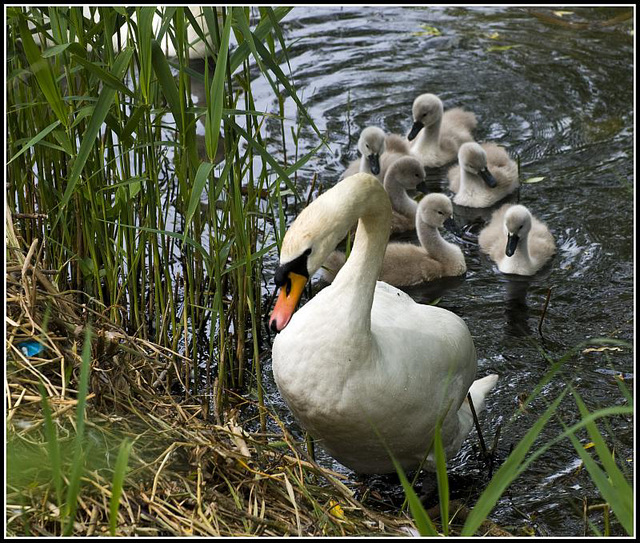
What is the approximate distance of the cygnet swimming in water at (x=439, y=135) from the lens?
7105mm

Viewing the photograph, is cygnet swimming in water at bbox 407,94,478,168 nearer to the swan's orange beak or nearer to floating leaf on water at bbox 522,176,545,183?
floating leaf on water at bbox 522,176,545,183

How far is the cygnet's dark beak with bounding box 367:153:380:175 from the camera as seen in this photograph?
6.57 m

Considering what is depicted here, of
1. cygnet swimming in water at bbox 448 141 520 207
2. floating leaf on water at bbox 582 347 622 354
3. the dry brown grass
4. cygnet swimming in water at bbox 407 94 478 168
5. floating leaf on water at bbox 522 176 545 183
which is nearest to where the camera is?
the dry brown grass

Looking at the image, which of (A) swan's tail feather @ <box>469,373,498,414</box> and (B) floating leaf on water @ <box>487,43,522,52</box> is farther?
(B) floating leaf on water @ <box>487,43,522,52</box>

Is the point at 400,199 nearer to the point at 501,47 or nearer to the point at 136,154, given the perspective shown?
the point at 136,154

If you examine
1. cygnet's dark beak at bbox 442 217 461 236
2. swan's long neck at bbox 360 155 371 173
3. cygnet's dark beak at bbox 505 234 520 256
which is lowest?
cygnet's dark beak at bbox 442 217 461 236

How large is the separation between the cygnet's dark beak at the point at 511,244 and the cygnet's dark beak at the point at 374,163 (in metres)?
1.29

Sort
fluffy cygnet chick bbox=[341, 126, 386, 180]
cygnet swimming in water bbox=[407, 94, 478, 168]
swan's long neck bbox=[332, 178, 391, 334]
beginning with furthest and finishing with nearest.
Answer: cygnet swimming in water bbox=[407, 94, 478, 168] < fluffy cygnet chick bbox=[341, 126, 386, 180] < swan's long neck bbox=[332, 178, 391, 334]

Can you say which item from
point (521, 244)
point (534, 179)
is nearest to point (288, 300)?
point (521, 244)

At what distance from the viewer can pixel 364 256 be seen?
323 centimetres

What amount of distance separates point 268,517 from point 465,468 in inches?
58.5

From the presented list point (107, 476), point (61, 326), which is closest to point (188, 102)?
point (61, 326)

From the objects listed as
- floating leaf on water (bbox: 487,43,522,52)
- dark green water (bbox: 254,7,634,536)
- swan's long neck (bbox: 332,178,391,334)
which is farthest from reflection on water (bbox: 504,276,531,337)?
floating leaf on water (bbox: 487,43,522,52)

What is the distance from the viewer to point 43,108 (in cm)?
394
